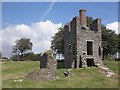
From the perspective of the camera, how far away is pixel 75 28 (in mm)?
52969

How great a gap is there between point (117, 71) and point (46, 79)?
54.1 feet

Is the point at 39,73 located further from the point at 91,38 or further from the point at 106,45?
the point at 106,45

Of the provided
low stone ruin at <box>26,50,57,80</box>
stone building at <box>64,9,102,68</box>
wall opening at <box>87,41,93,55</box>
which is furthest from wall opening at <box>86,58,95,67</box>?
low stone ruin at <box>26,50,57,80</box>

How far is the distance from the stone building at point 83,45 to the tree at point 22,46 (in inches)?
1918

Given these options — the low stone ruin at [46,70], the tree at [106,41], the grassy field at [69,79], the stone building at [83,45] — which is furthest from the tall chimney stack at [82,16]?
the low stone ruin at [46,70]

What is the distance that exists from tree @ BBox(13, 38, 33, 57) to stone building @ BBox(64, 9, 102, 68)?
4873 cm

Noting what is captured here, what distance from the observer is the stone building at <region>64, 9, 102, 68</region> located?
52250 mm

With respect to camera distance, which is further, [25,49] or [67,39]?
[25,49]

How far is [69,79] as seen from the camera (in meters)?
32.8

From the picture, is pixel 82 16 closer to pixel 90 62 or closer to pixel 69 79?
pixel 90 62

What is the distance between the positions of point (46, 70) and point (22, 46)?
71.4m

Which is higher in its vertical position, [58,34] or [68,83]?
[58,34]

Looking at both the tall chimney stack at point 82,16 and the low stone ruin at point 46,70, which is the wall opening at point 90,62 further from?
the low stone ruin at point 46,70

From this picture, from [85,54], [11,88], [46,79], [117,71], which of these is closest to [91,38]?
[85,54]
